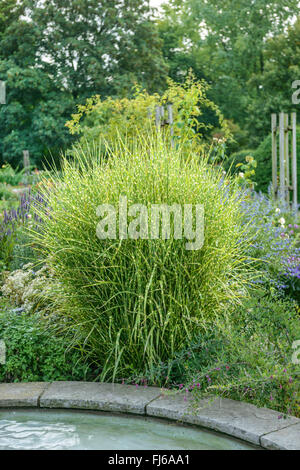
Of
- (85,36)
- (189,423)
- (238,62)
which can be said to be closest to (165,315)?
(189,423)

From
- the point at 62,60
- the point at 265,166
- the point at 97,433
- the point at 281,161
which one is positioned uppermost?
the point at 62,60

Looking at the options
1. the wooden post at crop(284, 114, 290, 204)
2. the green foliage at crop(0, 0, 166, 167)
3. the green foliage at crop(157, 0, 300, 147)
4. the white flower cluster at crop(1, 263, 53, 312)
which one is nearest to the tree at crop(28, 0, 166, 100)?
the green foliage at crop(0, 0, 166, 167)

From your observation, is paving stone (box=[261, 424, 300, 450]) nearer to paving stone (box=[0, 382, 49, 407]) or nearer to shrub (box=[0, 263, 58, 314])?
paving stone (box=[0, 382, 49, 407])

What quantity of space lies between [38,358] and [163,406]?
Answer: 98cm

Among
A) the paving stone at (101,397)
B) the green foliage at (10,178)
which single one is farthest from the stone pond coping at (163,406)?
the green foliage at (10,178)

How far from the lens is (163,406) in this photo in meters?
2.83

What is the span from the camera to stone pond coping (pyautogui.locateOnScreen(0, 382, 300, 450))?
8.33ft

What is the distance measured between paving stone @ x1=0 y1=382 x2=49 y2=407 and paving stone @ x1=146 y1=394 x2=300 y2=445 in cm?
64

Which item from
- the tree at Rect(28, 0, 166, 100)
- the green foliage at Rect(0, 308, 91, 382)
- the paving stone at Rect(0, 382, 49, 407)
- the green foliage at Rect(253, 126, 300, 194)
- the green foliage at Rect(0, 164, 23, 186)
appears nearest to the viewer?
the paving stone at Rect(0, 382, 49, 407)

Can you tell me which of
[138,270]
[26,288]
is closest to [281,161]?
[26,288]

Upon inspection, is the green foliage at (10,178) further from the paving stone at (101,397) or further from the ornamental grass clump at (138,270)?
the paving stone at (101,397)

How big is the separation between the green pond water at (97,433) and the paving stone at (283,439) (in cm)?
9

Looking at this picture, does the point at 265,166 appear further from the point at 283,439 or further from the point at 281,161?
the point at 283,439

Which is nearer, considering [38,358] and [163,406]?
[163,406]
